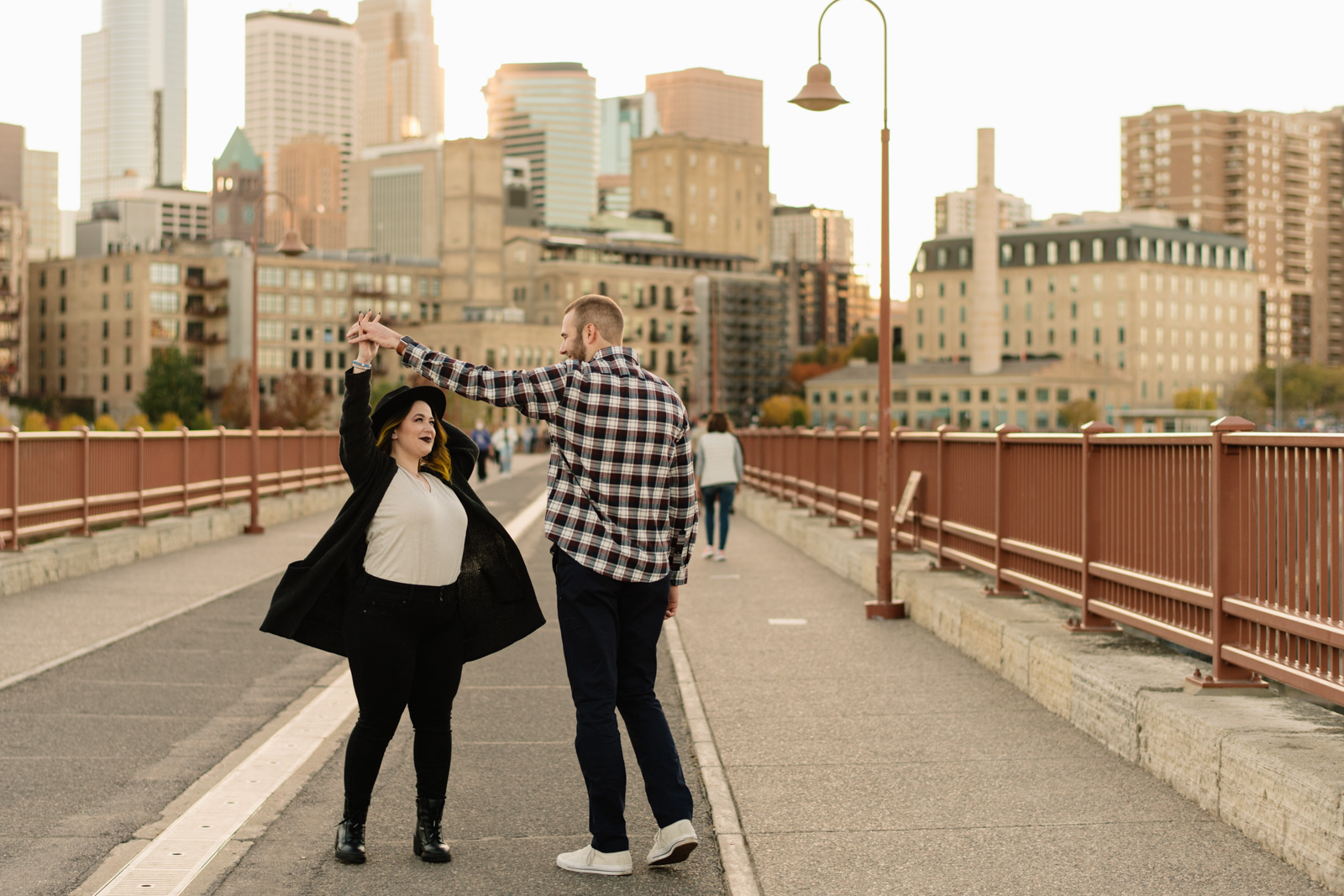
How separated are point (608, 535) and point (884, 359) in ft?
27.1

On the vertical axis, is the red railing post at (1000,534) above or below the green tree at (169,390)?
below

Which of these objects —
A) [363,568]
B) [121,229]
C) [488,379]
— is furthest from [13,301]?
[488,379]

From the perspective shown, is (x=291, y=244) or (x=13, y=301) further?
(x=13, y=301)

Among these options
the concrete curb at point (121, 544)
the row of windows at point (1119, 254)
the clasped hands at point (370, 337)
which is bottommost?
the concrete curb at point (121, 544)

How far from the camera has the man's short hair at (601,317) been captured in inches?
213

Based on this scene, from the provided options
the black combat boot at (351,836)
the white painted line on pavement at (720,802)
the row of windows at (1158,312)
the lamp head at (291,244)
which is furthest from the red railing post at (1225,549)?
the row of windows at (1158,312)

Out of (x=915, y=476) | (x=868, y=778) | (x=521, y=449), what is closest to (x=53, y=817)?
(x=868, y=778)

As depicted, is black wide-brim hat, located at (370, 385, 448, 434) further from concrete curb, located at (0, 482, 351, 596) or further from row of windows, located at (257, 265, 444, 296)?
row of windows, located at (257, 265, 444, 296)

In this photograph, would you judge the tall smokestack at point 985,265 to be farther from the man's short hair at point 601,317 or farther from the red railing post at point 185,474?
the man's short hair at point 601,317

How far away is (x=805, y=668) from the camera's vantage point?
10.1 metres

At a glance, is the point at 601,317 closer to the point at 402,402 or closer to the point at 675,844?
the point at 402,402

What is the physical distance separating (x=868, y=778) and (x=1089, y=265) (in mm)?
165123

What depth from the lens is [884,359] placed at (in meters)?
13.2

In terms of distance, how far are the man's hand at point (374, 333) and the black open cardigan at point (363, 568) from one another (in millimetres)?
135
